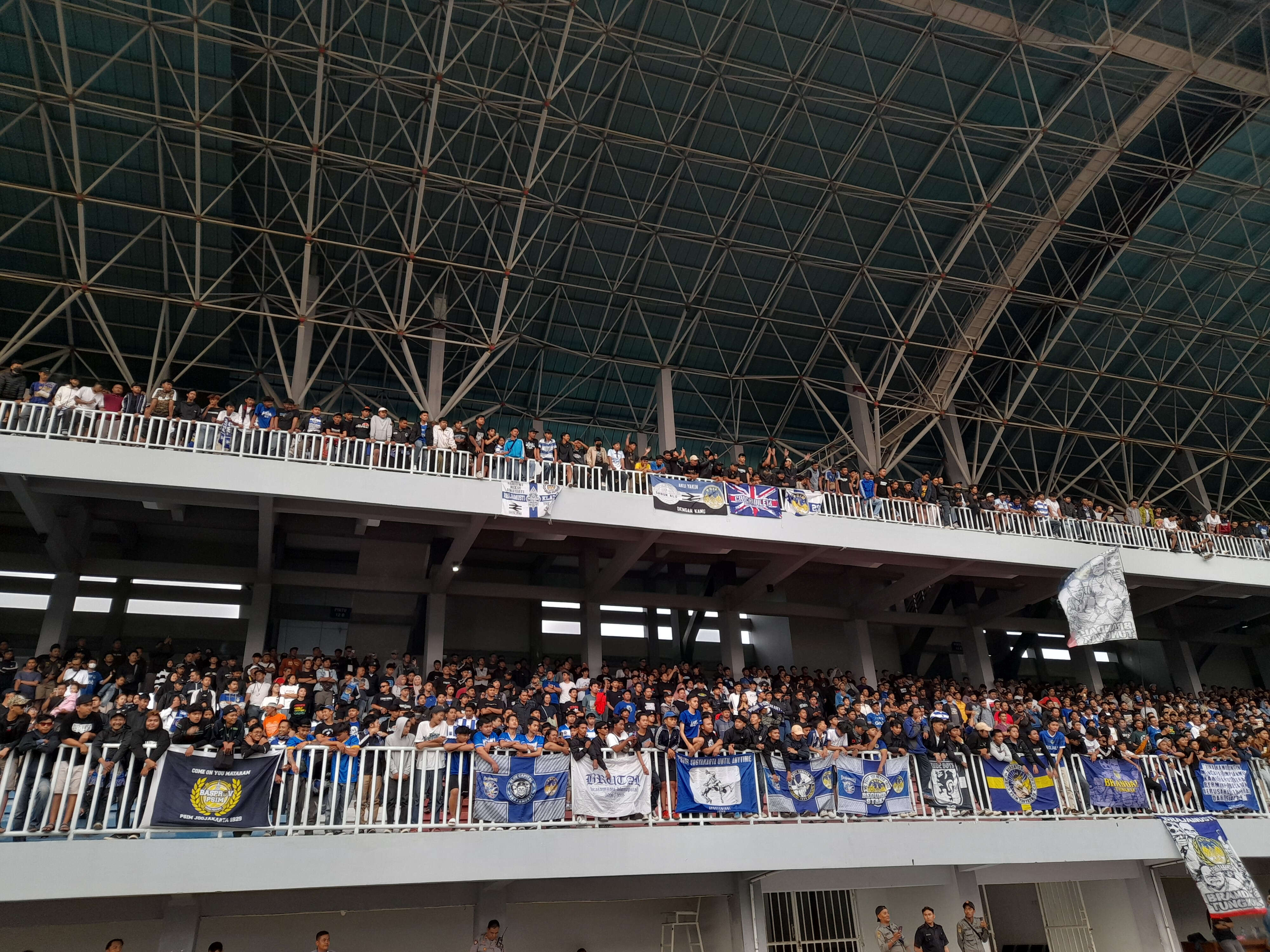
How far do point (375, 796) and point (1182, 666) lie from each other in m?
31.0

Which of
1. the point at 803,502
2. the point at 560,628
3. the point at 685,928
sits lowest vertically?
the point at 685,928

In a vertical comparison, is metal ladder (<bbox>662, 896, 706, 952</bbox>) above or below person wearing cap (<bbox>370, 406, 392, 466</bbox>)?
below

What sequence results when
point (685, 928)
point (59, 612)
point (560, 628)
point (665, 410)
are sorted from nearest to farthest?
point (685, 928) → point (59, 612) → point (560, 628) → point (665, 410)

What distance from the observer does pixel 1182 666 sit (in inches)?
1284

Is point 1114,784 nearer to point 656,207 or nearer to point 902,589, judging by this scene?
Answer: point 902,589

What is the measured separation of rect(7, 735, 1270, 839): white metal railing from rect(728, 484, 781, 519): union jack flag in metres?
7.22

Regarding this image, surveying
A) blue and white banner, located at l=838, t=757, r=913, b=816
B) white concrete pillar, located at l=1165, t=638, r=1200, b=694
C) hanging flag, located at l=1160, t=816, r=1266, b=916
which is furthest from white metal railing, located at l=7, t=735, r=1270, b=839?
white concrete pillar, located at l=1165, t=638, r=1200, b=694

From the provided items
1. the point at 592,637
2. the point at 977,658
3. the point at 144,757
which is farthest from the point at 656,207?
the point at 144,757

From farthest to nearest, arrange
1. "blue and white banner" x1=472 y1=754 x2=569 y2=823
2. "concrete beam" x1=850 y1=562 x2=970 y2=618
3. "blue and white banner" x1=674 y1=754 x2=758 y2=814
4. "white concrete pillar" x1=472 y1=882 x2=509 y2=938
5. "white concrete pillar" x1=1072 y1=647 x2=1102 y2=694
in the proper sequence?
1. "white concrete pillar" x1=1072 y1=647 x2=1102 y2=694
2. "concrete beam" x1=850 y1=562 x2=970 y2=618
3. "white concrete pillar" x1=472 y1=882 x2=509 y2=938
4. "blue and white banner" x1=674 y1=754 x2=758 y2=814
5. "blue and white banner" x1=472 y1=754 x2=569 y2=823

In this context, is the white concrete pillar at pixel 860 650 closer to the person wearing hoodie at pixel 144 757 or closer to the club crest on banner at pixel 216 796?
the club crest on banner at pixel 216 796

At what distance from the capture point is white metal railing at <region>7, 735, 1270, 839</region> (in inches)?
436

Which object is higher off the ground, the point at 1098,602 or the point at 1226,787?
the point at 1098,602

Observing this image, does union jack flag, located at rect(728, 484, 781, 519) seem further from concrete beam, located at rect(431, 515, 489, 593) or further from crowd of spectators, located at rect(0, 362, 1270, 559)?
concrete beam, located at rect(431, 515, 489, 593)

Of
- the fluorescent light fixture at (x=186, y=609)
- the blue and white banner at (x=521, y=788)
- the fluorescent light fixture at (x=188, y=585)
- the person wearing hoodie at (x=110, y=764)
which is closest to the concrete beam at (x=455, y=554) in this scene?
the fluorescent light fixture at (x=188, y=585)
